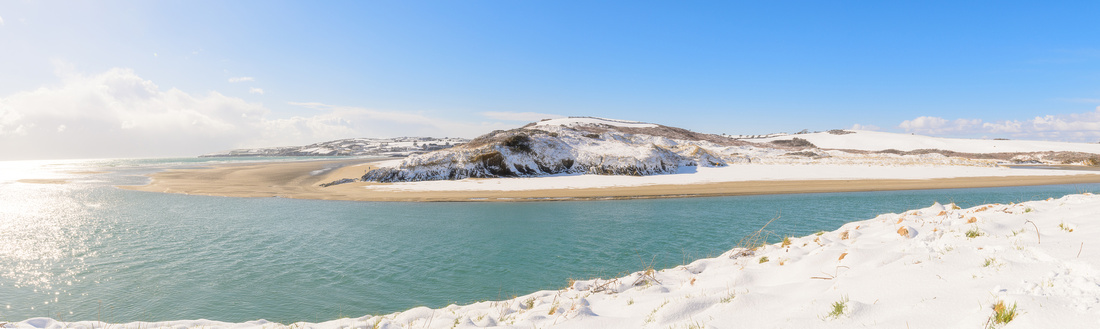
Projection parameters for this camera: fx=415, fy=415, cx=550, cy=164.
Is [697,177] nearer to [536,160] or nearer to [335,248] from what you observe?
[536,160]

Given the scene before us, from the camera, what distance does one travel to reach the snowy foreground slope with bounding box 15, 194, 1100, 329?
4.09 metres

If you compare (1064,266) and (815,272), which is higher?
(1064,266)

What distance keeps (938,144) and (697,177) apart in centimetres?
7766

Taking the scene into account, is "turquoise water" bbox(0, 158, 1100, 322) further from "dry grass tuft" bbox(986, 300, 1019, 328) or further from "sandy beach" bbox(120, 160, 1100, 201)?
"dry grass tuft" bbox(986, 300, 1019, 328)

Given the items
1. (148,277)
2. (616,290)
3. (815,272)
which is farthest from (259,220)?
(815,272)

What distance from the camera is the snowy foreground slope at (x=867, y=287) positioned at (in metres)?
4.09

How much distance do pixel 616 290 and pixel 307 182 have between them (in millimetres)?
39368

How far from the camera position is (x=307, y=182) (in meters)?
38.8

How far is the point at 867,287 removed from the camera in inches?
206

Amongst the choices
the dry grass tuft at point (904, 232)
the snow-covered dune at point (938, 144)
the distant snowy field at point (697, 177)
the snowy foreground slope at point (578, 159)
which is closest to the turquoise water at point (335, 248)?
the dry grass tuft at point (904, 232)

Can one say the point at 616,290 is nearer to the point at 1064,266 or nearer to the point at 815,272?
the point at 815,272

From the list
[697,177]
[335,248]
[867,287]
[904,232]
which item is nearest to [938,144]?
[697,177]

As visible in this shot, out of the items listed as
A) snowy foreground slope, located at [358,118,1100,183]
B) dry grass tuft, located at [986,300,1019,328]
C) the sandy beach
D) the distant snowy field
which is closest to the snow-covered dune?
snowy foreground slope, located at [358,118,1100,183]

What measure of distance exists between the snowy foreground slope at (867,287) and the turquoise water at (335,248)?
2.72 metres
